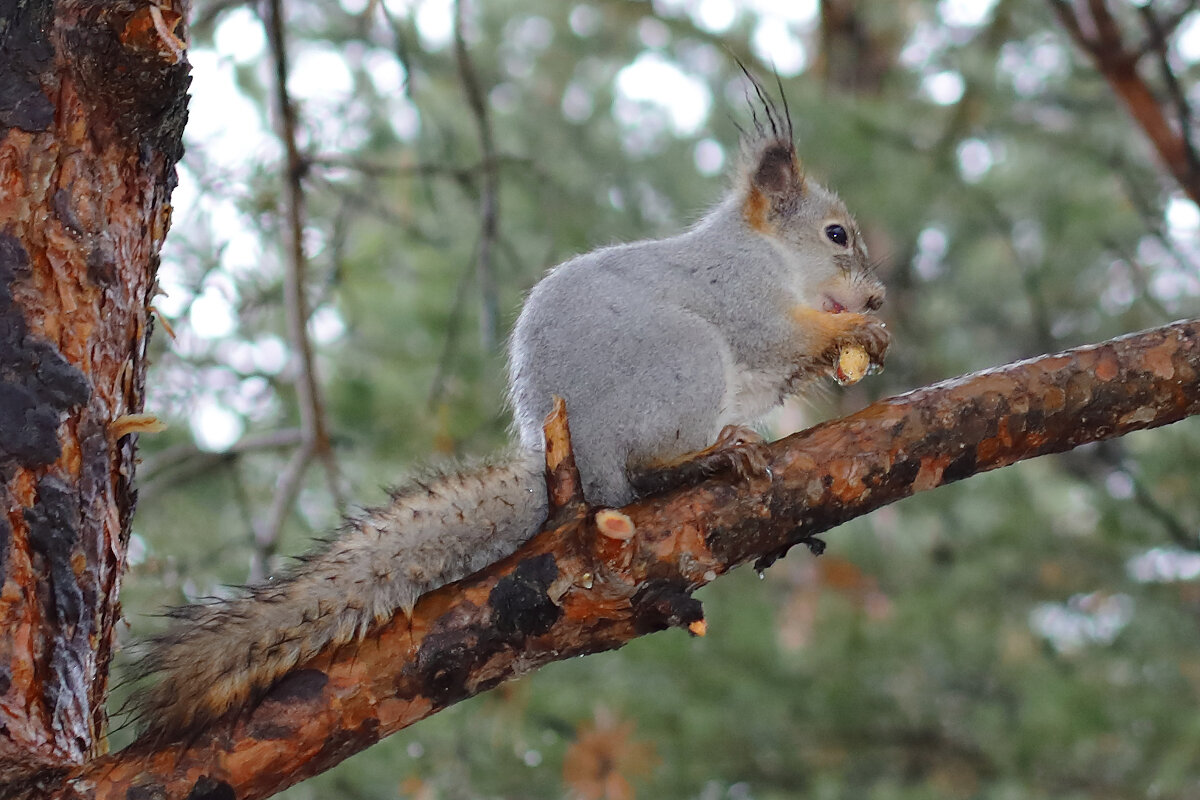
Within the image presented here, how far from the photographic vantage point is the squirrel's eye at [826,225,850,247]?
6.61ft

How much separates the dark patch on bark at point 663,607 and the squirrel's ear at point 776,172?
972 mm

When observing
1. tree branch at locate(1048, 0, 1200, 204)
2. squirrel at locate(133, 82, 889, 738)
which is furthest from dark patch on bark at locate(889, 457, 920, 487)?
tree branch at locate(1048, 0, 1200, 204)

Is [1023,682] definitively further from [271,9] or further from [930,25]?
[271,9]

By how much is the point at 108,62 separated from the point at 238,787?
28.0 inches

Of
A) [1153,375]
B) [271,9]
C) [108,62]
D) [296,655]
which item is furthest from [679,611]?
[271,9]

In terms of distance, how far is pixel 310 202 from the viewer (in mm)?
2906

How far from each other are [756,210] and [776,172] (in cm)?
8

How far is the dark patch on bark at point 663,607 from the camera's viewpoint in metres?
1.17

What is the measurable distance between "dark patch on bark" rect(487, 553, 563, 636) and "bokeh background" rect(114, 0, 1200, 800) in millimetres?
933

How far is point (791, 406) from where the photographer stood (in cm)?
229

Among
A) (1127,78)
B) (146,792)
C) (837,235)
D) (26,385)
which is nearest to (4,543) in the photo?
(26,385)

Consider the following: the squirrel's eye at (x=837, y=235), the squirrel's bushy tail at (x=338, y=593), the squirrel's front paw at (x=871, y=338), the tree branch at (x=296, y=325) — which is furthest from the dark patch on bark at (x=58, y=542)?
the squirrel's eye at (x=837, y=235)

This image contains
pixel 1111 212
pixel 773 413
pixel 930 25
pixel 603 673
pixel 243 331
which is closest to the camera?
pixel 773 413

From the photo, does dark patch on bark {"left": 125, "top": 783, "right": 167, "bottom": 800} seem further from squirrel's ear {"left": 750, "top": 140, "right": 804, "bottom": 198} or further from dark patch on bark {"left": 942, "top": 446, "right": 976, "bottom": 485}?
squirrel's ear {"left": 750, "top": 140, "right": 804, "bottom": 198}
